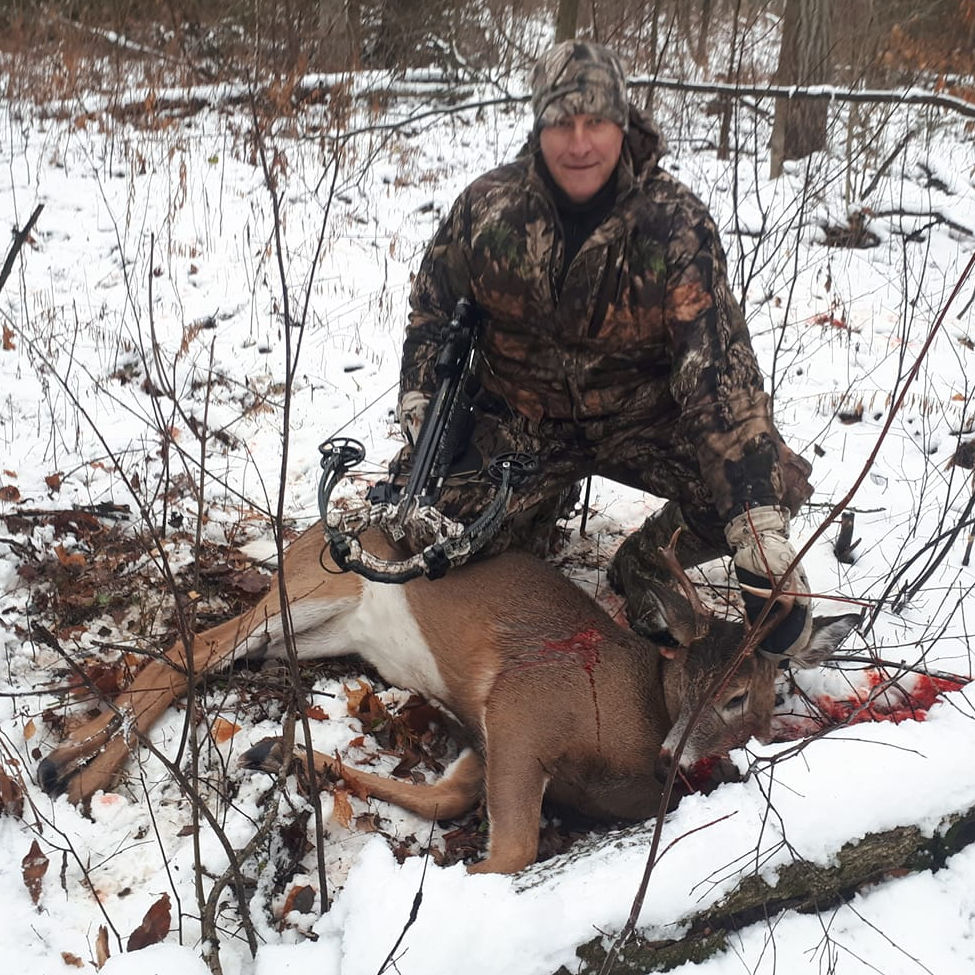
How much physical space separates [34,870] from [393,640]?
146 centimetres

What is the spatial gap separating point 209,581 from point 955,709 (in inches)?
112

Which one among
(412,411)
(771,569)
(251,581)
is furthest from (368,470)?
(771,569)

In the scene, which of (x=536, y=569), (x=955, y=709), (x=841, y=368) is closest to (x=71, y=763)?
(x=536, y=569)

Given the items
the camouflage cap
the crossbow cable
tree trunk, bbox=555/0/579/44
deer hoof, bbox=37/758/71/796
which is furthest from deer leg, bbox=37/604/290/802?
tree trunk, bbox=555/0/579/44

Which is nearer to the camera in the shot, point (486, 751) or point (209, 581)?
point (486, 751)

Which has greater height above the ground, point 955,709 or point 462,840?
point 955,709

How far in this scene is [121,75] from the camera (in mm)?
10250

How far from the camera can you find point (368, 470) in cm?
503

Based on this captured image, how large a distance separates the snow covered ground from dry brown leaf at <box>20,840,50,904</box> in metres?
0.03

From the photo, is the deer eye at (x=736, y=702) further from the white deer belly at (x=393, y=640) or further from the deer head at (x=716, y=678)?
the white deer belly at (x=393, y=640)

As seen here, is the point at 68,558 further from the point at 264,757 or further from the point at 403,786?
the point at 403,786

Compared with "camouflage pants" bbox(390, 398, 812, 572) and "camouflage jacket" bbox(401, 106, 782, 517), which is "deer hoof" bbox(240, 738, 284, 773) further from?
"camouflage jacket" bbox(401, 106, 782, 517)

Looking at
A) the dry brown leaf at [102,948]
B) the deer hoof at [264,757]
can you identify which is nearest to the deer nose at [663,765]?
the deer hoof at [264,757]

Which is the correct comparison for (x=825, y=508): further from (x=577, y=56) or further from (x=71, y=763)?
(x=71, y=763)
